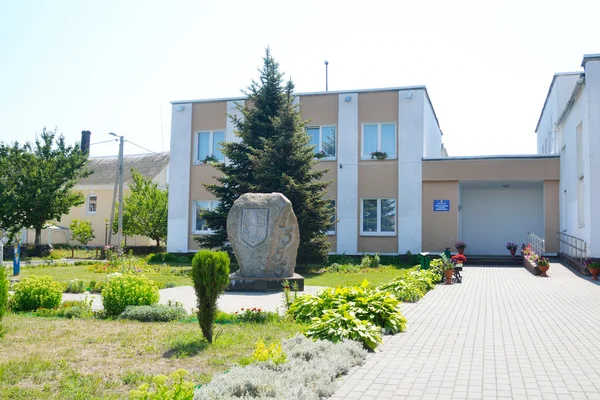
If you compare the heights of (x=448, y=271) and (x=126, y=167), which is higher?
(x=126, y=167)

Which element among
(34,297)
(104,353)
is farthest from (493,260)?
(104,353)

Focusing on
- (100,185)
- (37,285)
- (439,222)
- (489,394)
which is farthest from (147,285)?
(100,185)

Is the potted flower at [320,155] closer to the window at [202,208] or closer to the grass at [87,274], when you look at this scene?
the window at [202,208]

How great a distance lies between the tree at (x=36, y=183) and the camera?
30531 millimetres

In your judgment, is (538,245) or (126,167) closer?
(538,245)

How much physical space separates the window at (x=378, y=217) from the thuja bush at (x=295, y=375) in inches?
784

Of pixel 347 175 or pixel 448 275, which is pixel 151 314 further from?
pixel 347 175

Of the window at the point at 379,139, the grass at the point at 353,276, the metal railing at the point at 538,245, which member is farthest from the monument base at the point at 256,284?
the window at the point at 379,139

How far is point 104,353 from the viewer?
7.36 meters

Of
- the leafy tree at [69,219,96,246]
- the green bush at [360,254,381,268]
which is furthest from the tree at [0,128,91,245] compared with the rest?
the green bush at [360,254,381,268]

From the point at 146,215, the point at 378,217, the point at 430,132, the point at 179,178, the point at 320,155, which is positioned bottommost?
the point at 378,217

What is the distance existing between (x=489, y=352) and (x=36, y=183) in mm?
28946

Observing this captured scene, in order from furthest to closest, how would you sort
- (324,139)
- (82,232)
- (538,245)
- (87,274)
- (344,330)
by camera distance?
1. (82,232)
2. (324,139)
3. (538,245)
4. (87,274)
5. (344,330)

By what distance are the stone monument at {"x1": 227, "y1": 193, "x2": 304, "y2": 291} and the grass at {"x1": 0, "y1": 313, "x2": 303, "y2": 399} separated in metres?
5.86
